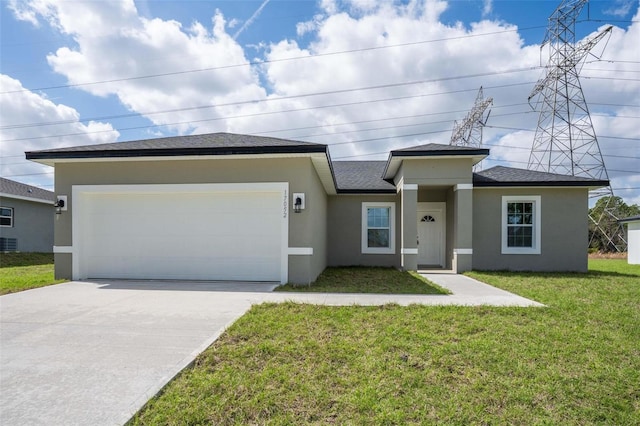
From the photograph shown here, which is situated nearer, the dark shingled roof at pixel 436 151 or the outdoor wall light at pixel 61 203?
the outdoor wall light at pixel 61 203

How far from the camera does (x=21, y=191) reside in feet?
54.2

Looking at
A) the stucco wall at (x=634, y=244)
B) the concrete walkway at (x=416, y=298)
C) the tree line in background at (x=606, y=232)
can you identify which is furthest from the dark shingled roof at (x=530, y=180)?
the tree line in background at (x=606, y=232)

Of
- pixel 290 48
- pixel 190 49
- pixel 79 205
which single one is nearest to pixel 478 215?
pixel 290 48

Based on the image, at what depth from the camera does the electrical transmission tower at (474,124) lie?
27.5 meters

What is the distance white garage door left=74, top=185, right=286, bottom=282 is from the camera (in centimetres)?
809

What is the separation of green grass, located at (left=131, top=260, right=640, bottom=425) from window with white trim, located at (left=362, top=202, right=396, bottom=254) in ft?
23.9

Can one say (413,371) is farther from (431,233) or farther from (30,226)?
(30,226)

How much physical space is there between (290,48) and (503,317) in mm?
14353

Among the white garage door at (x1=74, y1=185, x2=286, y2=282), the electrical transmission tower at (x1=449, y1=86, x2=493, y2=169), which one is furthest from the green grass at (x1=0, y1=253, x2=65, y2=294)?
the electrical transmission tower at (x1=449, y1=86, x2=493, y2=169)

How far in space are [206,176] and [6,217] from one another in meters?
14.8

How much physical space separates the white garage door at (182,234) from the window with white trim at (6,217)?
11452mm

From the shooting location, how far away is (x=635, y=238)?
703 inches

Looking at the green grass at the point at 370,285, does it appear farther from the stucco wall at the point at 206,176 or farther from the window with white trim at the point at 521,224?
the window with white trim at the point at 521,224

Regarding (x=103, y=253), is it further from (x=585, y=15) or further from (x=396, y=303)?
(x=585, y=15)
